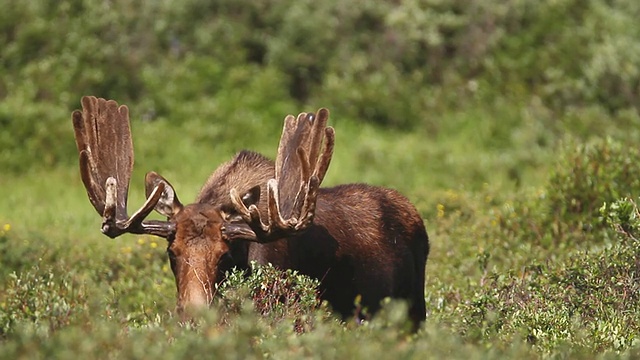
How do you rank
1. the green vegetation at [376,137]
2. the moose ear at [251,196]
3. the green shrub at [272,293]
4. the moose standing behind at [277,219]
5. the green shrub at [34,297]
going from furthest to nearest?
1. the green vegetation at [376,137]
2. the moose ear at [251,196]
3. the green shrub at [34,297]
4. the moose standing behind at [277,219]
5. the green shrub at [272,293]

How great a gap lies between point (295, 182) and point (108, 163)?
1.28m

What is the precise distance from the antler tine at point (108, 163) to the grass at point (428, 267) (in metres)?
0.59

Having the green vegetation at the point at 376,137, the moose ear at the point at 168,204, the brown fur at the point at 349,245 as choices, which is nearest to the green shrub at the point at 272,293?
the green vegetation at the point at 376,137

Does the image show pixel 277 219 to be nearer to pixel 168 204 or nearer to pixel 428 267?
pixel 168 204

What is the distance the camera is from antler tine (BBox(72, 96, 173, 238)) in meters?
8.05

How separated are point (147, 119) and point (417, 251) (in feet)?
43.9

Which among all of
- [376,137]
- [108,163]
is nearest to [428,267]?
[108,163]

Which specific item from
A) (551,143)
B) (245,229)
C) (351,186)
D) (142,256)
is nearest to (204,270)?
(245,229)

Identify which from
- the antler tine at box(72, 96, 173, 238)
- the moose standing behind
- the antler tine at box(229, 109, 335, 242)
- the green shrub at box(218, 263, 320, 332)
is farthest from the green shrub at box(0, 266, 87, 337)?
the antler tine at box(229, 109, 335, 242)

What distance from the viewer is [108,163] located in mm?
8594

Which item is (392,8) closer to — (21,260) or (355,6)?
(355,6)

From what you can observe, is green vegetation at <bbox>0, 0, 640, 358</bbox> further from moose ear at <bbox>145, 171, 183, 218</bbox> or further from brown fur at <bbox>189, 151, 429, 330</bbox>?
moose ear at <bbox>145, 171, 183, 218</bbox>

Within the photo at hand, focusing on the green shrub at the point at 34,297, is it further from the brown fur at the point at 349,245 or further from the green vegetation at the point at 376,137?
the brown fur at the point at 349,245

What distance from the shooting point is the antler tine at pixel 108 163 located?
8047 mm
